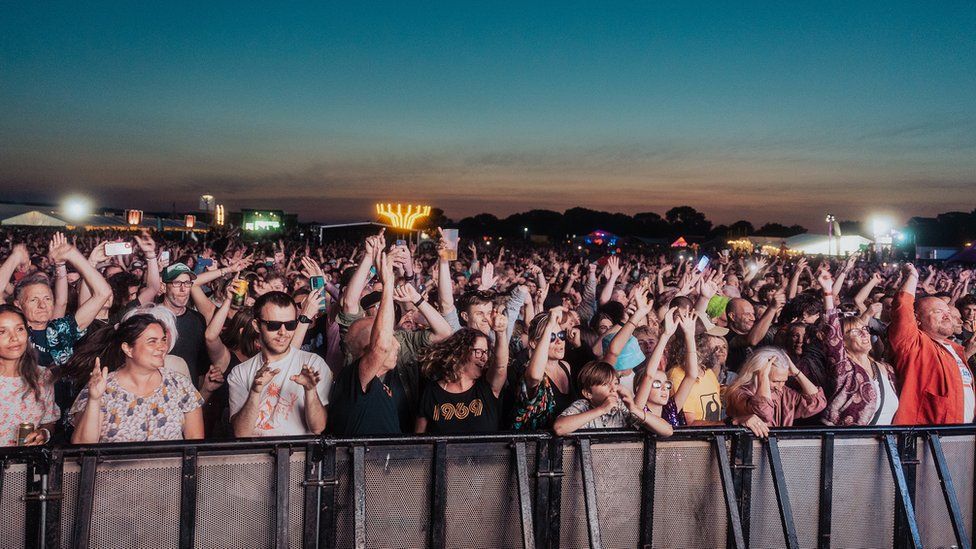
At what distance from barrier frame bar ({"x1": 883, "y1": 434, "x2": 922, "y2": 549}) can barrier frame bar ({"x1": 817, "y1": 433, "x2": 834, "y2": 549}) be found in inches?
15.3

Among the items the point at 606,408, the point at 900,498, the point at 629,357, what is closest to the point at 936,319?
the point at 900,498

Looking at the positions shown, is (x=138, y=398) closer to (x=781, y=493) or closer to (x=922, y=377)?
(x=781, y=493)

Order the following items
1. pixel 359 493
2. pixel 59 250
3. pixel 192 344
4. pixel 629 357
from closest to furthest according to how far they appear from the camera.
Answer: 1. pixel 359 493
2. pixel 629 357
3. pixel 59 250
4. pixel 192 344

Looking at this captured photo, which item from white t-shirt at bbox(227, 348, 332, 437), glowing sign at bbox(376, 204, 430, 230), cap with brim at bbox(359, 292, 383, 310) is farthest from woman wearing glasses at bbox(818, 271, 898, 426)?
glowing sign at bbox(376, 204, 430, 230)

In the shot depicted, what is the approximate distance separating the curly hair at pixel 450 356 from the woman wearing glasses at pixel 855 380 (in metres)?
2.52

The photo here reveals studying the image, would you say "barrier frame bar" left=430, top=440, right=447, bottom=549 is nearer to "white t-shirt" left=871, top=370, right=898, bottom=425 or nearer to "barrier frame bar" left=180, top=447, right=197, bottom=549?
"barrier frame bar" left=180, top=447, right=197, bottom=549

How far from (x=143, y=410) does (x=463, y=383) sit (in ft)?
5.83

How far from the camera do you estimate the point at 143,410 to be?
351 centimetres

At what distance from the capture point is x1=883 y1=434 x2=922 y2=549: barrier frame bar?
3746mm

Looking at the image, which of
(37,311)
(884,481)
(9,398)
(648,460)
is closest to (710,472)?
(648,460)

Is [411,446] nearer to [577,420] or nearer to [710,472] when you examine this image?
[577,420]

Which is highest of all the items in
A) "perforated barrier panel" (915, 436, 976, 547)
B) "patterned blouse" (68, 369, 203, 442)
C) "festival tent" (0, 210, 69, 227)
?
"festival tent" (0, 210, 69, 227)

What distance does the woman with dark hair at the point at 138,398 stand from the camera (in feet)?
10.9

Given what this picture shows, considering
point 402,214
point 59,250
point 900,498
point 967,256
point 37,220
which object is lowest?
point 900,498
